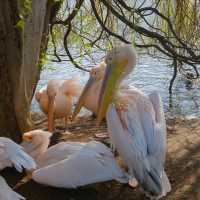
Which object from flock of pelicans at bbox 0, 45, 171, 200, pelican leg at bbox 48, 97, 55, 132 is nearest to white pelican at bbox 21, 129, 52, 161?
flock of pelicans at bbox 0, 45, 171, 200

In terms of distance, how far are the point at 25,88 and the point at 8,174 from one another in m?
0.75

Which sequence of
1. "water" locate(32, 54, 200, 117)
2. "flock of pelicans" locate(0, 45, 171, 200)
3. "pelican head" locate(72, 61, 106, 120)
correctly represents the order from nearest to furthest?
"flock of pelicans" locate(0, 45, 171, 200) < "pelican head" locate(72, 61, 106, 120) < "water" locate(32, 54, 200, 117)

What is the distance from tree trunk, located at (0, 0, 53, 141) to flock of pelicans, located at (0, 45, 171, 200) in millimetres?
245

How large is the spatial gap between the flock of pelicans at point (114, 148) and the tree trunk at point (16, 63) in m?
0.25

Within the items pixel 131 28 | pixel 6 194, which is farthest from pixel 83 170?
pixel 131 28

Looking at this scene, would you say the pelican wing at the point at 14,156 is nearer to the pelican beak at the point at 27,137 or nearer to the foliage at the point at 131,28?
the pelican beak at the point at 27,137

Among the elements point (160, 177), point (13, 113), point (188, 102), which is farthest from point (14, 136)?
point (188, 102)

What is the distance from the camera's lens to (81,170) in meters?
3.53

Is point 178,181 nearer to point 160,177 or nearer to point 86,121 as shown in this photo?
point 160,177

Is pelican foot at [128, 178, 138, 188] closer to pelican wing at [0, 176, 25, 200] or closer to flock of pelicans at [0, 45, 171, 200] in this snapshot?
flock of pelicans at [0, 45, 171, 200]

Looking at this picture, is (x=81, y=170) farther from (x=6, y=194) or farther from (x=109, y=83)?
(x=109, y=83)

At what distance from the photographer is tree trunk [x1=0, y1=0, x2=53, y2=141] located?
12.9 ft

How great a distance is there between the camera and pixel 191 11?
625 cm

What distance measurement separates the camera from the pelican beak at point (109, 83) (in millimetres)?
4219
